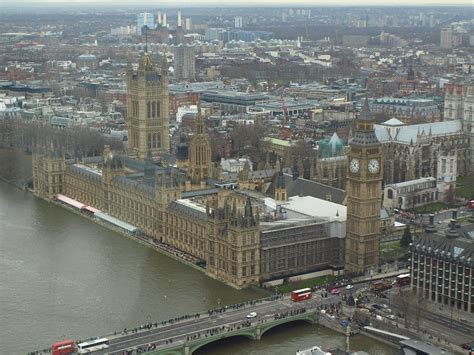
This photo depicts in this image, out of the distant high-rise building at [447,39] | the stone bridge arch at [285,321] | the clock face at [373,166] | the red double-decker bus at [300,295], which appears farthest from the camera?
the distant high-rise building at [447,39]

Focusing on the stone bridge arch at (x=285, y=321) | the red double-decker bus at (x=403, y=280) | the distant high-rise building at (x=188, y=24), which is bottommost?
the stone bridge arch at (x=285, y=321)

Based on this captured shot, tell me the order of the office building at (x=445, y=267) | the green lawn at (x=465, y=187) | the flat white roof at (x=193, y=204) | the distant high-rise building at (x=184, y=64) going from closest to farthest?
the office building at (x=445, y=267) → the flat white roof at (x=193, y=204) → the green lawn at (x=465, y=187) → the distant high-rise building at (x=184, y=64)

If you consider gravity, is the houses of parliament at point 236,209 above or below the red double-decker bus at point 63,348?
above

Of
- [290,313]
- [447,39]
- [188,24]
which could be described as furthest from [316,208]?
[188,24]

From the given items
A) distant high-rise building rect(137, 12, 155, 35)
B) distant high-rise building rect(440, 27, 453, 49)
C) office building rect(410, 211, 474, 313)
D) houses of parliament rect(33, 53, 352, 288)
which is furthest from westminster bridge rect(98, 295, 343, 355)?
distant high-rise building rect(440, 27, 453, 49)

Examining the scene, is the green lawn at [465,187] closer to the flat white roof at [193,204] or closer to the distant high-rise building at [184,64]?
the flat white roof at [193,204]

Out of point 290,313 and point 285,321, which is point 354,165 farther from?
point 285,321

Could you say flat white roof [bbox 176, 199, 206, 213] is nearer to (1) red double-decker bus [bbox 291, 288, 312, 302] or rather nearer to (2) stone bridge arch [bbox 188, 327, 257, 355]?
(1) red double-decker bus [bbox 291, 288, 312, 302]

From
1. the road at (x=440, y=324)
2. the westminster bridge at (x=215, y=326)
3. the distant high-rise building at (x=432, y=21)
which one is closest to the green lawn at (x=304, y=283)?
the westminster bridge at (x=215, y=326)
